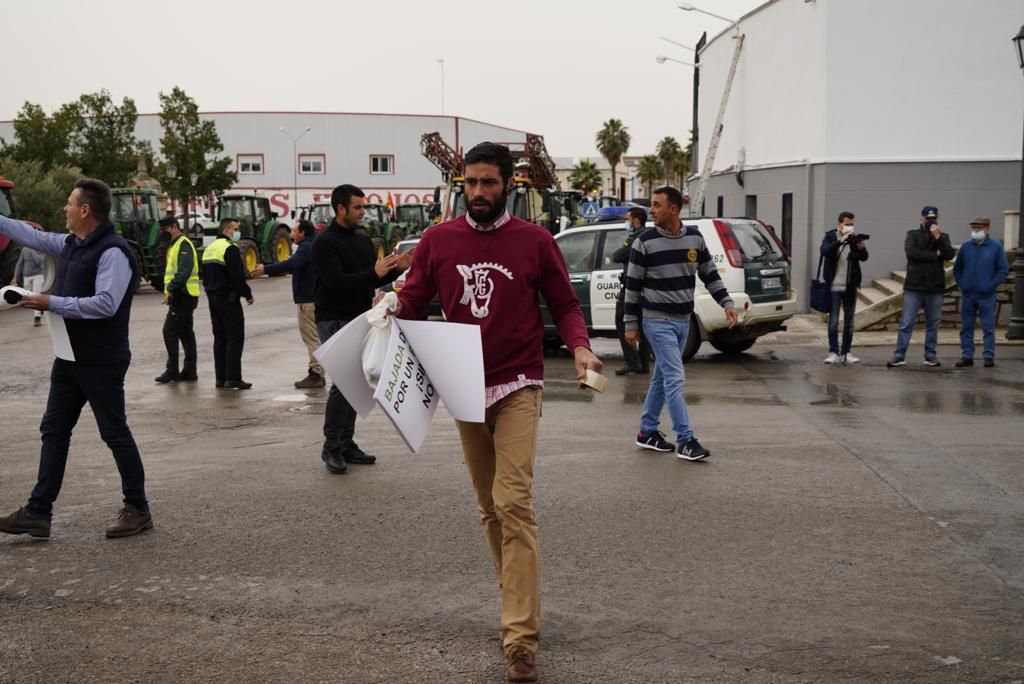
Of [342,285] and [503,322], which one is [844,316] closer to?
[342,285]

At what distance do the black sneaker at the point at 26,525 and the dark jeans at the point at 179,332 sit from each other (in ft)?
22.7

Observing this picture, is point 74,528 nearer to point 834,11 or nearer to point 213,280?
point 213,280

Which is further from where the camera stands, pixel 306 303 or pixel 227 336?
pixel 306 303

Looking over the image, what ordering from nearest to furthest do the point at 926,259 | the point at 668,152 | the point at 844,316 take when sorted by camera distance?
1. the point at 926,259
2. the point at 844,316
3. the point at 668,152

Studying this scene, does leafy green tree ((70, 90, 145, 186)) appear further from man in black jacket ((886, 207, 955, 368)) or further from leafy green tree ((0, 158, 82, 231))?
man in black jacket ((886, 207, 955, 368))

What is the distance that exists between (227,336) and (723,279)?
5.92 meters

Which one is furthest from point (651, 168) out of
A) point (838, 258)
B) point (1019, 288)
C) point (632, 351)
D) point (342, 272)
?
point (342, 272)

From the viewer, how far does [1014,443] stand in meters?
8.98

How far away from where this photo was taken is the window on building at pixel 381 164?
6938 centimetres

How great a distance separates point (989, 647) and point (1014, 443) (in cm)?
484

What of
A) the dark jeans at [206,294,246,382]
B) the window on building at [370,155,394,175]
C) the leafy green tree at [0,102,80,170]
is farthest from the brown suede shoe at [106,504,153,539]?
the window on building at [370,155,394,175]

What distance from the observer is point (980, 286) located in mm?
13984

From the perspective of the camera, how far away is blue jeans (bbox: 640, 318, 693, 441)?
8359mm

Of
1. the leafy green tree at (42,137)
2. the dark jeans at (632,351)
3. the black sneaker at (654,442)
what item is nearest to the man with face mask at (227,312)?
the dark jeans at (632,351)
